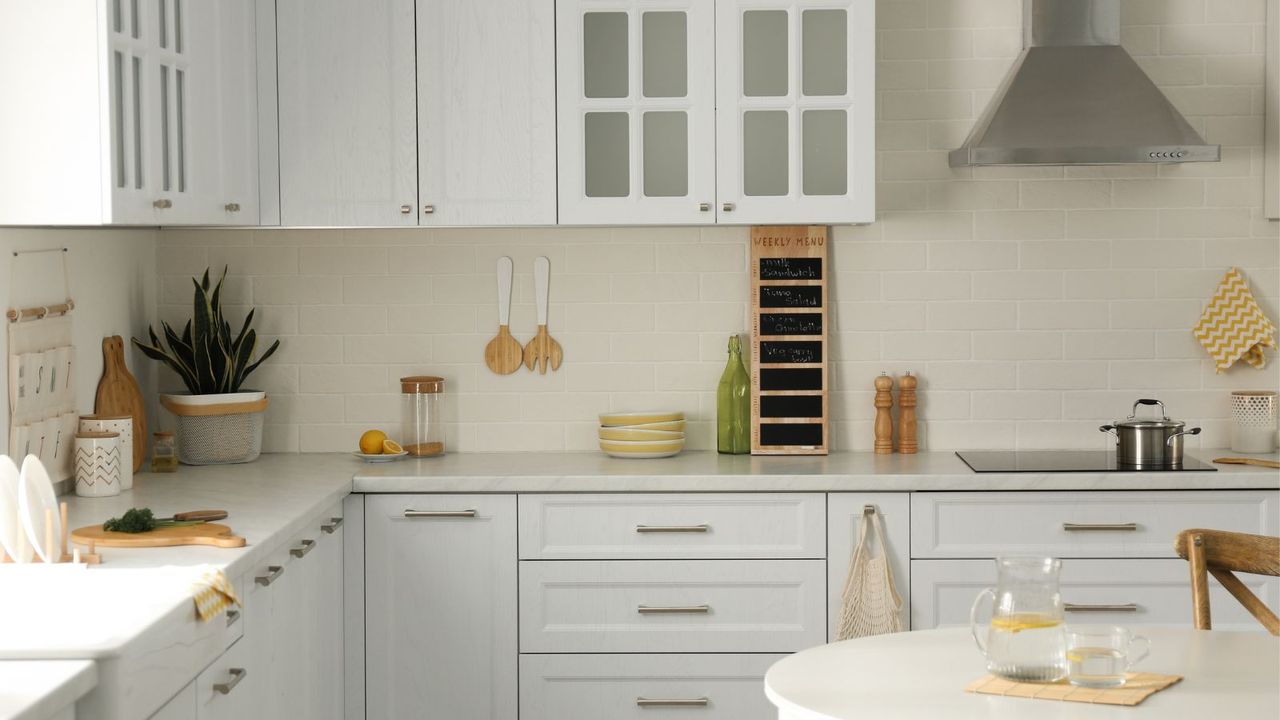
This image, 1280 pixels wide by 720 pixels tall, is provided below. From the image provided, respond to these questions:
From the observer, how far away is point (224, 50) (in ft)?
11.6

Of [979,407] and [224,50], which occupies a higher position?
[224,50]

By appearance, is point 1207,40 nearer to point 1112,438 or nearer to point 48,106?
point 1112,438

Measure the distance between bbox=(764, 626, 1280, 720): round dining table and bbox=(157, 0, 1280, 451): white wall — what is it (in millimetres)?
2006

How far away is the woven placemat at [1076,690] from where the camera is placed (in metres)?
1.79

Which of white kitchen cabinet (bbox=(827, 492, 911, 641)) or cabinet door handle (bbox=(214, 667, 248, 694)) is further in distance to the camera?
white kitchen cabinet (bbox=(827, 492, 911, 641))

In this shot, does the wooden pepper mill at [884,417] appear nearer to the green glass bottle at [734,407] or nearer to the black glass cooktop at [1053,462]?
the black glass cooktop at [1053,462]

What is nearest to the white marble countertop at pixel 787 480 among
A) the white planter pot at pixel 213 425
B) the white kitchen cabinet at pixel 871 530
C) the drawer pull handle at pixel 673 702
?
the white kitchen cabinet at pixel 871 530

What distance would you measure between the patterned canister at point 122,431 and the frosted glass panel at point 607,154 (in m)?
1.40

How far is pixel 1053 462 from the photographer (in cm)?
385

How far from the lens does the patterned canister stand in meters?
3.48

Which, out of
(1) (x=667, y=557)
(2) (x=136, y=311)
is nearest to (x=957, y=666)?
(1) (x=667, y=557)

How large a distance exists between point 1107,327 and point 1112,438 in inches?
13.5

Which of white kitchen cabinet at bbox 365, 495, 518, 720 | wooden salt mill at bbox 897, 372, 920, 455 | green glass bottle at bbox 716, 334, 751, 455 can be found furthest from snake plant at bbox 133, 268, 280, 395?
wooden salt mill at bbox 897, 372, 920, 455

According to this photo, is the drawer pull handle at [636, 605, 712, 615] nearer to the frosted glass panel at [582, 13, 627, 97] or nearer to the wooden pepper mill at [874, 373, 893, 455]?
the wooden pepper mill at [874, 373, 893, 455]
